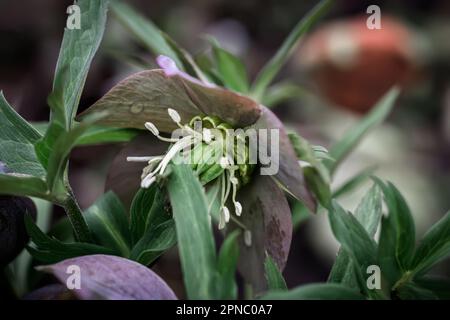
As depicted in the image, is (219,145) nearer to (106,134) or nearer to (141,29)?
(106,134)

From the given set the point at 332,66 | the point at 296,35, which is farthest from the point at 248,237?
the point at 332,66

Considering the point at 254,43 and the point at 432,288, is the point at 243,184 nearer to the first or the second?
the point at 432,288

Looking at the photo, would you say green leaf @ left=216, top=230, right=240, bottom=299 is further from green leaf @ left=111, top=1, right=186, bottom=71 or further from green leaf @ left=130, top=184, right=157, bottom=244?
green leaf @ left=111, top=1, right=186, bottom=71

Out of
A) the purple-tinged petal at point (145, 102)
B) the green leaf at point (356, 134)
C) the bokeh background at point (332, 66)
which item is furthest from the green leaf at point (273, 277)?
the bokeh background at point (332, 66)

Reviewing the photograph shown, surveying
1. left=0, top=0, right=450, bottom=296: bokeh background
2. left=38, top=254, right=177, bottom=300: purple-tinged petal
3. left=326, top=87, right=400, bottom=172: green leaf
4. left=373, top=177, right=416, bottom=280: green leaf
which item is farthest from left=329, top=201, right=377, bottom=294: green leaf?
left=0, top=0, right=450, bottom=296: bokeh background

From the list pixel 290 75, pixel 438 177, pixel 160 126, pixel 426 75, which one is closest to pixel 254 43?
pixel 290 75
